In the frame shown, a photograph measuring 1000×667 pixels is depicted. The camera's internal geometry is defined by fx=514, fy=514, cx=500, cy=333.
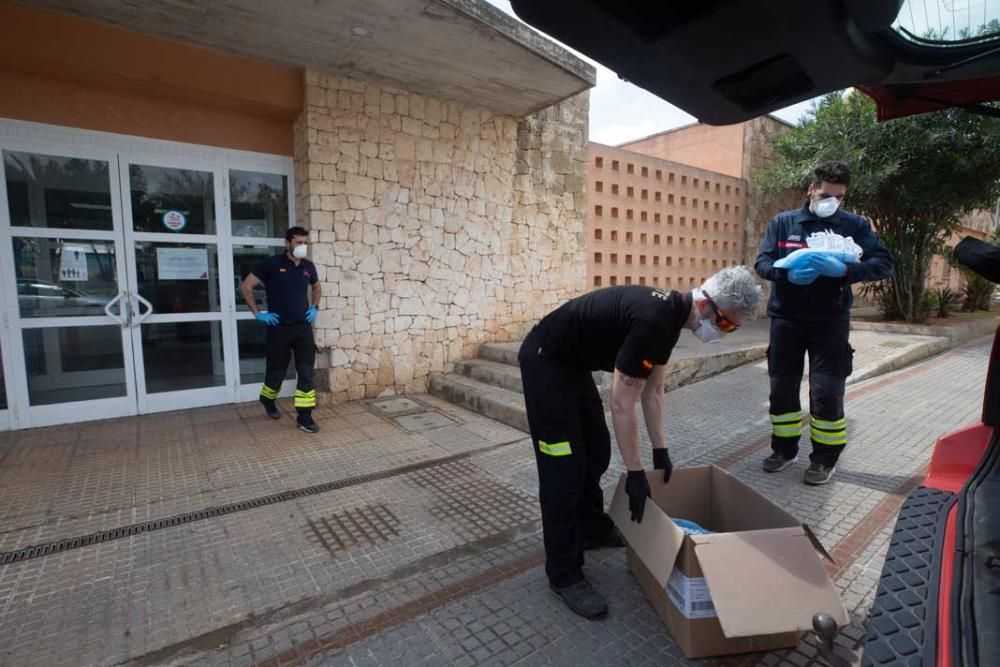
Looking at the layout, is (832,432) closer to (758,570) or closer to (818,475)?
(818,475)

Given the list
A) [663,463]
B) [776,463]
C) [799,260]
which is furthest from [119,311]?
[776,463]

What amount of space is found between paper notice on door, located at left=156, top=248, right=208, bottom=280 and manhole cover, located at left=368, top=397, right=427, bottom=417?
2.24 m

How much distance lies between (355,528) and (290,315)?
2413 mm

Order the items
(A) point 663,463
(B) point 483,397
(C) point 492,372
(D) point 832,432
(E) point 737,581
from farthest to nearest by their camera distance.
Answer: (C) point 492,372, (B) point 483,397, (D) point 832,432, (A) point 663,463, (E) point 737,581

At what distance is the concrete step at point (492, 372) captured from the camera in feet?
18.0

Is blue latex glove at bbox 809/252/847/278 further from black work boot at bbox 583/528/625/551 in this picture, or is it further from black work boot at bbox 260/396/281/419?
black work boot at bbox 260/396/281/419

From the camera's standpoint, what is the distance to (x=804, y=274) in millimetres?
2990

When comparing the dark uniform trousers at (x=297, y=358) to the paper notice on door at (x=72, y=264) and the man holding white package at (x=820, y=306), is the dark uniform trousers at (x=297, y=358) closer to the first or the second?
the paper notice on door at (x=72, y=264)

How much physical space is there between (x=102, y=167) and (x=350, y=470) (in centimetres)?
377

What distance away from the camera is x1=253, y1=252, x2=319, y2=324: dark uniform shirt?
15.4ft

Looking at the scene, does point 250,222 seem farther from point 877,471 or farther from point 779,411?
Answer: point 877,471

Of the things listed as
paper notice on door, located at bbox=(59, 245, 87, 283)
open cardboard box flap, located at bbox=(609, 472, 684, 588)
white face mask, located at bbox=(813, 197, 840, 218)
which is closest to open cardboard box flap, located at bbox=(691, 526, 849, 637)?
open cardboard box flap, located at bbox=(609, 472, 684, 588)

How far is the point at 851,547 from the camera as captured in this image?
2.62 metres

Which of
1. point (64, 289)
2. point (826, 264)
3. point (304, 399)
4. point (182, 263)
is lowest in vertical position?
point (304, 399)
